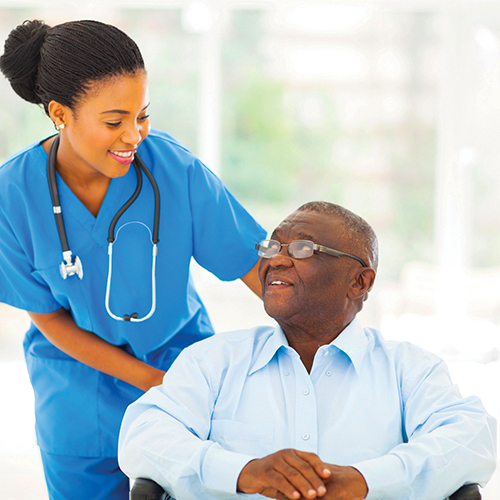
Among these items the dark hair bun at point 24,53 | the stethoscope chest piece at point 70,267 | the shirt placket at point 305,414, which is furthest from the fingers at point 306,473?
the dark hair bun at point 24,53

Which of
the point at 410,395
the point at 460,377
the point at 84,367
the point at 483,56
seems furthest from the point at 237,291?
the point at 410,395

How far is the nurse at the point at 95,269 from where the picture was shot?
4.86 feet

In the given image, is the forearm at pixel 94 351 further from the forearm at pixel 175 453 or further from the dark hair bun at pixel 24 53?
the dark hair bun at pixel 24 53

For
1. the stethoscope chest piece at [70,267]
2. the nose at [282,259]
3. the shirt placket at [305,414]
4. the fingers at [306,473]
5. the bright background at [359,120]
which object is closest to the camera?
the fingers at [306,473]

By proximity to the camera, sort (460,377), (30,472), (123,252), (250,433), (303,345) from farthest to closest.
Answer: (460,377), (30,472), (123,252), (303,345), (250,433)

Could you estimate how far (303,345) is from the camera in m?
1.41

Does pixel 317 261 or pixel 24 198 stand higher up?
pixel 24 198

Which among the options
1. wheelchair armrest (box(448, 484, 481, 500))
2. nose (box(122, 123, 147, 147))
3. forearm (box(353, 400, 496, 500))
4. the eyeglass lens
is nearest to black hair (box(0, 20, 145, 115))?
nose (box(122, 123, 147, 147))

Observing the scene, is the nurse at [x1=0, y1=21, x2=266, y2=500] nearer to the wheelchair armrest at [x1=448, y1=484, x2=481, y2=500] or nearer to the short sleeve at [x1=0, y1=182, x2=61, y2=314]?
the short sleeve at [x1=0, y1=182, x2=61, y2=314]

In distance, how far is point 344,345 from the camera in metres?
1.35

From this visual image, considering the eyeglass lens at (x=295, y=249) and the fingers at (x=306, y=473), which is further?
the eyeglass lens at (x=295, y=249)

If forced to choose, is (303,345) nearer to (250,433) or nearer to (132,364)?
(250,433)

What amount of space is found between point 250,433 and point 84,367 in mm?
519

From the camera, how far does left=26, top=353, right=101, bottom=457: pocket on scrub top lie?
1.55m
